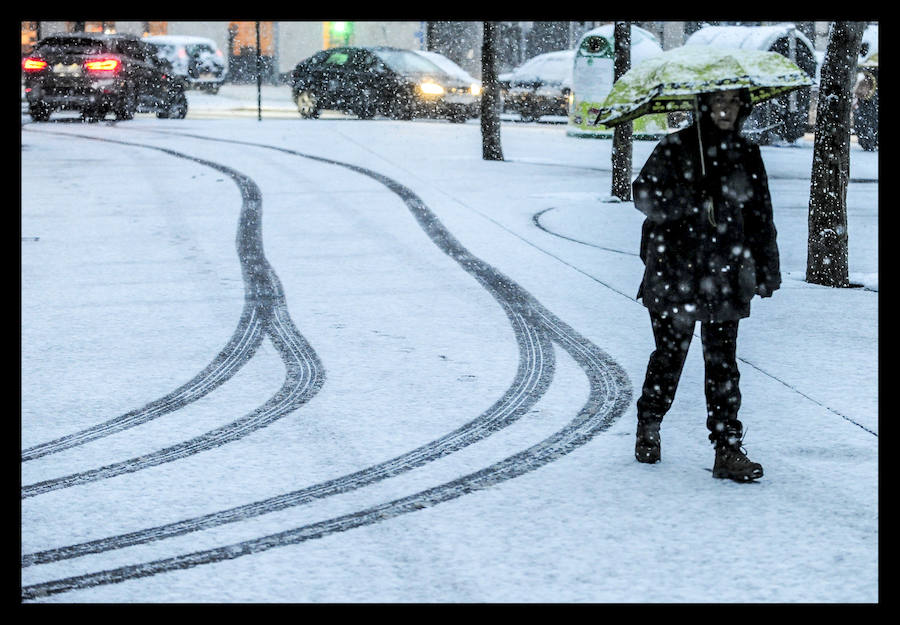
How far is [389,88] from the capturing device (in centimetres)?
2859

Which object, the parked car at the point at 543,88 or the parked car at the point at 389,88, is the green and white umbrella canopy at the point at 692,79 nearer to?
the parked car at the point at 389,88

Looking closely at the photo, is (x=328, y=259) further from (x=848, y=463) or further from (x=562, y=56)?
(x=562, y=56)

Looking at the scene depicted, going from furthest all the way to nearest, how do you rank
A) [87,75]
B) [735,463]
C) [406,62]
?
[406,62]
[87,75]
[735,463]

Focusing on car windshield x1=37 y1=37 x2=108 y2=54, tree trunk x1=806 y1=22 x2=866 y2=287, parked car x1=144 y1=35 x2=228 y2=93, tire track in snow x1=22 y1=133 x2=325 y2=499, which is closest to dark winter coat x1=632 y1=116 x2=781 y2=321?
tire track in snow x1=22 y1=133 x2=325 y2=499

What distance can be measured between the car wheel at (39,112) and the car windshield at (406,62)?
6.98 meters

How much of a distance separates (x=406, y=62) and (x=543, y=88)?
2.90 metres

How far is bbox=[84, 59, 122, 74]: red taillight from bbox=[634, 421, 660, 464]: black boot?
2017cm

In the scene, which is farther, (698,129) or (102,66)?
(102,66)

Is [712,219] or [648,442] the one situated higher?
[712,219]

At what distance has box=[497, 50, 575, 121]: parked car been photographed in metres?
29.1

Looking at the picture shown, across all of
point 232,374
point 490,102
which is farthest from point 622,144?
point 232,374

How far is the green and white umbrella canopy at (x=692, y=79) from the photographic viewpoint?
5.42m

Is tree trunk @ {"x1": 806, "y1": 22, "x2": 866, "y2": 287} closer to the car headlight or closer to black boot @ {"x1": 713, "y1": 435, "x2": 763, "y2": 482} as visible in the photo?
black boot @ {"x1": 713, "y1": 435, "x2": 763, "y2": 482}

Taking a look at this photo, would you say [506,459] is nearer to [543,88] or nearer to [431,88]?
[431,88]
